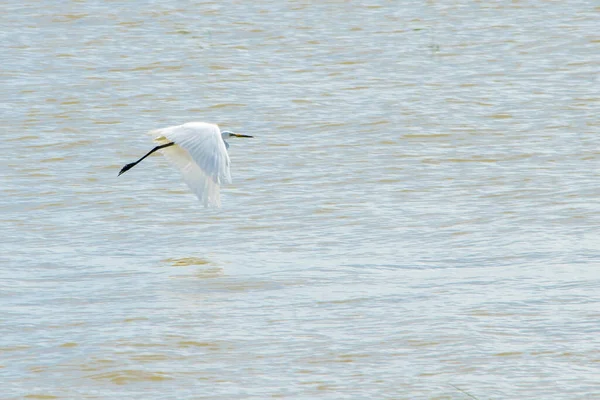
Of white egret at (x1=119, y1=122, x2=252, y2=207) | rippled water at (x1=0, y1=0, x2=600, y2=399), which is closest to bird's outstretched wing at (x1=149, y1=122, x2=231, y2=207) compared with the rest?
white egret at (x1=119, y1=122, x2=252, y2=207)

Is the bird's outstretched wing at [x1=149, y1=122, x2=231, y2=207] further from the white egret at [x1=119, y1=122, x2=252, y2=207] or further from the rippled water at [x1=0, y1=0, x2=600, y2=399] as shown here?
the rippled water at [x1=0, y1=0, x2=600, y2=399]

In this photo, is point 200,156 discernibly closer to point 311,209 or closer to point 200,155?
point 200,155

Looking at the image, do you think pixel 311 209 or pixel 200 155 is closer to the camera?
pixel 200 155

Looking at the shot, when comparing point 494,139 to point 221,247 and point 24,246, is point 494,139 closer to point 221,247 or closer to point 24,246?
point 221,247

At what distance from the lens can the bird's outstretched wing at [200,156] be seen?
6099 millimetres

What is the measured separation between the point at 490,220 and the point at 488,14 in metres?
5.98

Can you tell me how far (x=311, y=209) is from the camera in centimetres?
690

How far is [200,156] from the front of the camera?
6.20 metres

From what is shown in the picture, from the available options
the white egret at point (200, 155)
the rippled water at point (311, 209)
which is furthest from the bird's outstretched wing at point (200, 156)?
the rippled water at point (311, 209)

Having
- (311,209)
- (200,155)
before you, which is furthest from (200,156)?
(311,209)

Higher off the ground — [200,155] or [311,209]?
[200,155]

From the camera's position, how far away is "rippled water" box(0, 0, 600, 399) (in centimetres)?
470

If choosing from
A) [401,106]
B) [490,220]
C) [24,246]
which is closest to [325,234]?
[490,220]

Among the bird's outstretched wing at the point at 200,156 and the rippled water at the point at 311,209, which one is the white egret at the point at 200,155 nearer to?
the bird's outstretched wing at the point at 200,156
